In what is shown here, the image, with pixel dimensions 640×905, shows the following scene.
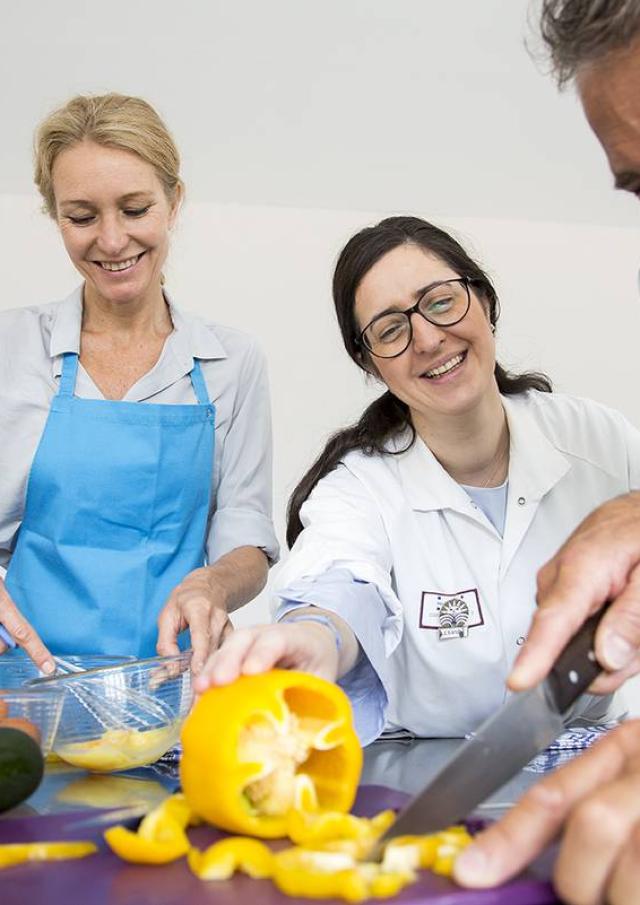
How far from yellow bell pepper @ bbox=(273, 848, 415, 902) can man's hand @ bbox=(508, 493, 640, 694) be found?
19 centimetres

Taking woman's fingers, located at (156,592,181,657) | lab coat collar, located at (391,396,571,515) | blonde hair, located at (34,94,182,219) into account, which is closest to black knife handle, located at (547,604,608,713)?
woman's fingers, located at (156,592,181,657)

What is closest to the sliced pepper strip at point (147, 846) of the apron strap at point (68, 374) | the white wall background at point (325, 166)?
the apron strap at point (68, 374)

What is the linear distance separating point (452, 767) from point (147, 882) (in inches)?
9.9

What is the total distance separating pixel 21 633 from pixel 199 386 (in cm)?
67

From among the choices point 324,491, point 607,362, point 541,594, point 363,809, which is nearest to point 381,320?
point 324,491

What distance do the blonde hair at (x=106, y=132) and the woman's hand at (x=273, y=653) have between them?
3.42 feet

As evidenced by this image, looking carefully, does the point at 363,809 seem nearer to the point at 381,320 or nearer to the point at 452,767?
the point at 452,767

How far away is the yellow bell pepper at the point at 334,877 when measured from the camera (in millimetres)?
745

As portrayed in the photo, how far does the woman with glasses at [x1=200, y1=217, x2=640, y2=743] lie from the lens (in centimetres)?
164

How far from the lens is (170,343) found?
204 centimetres

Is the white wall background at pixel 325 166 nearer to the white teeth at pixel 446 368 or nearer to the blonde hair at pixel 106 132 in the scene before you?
the blonde hair at pixel 106 132

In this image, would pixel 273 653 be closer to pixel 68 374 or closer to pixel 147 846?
pixel 147 846

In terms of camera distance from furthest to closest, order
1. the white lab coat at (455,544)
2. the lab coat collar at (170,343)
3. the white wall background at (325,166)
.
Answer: the white wall background at (325,166), the lab coat collar at (170,343), the white lab coat at (455,544)

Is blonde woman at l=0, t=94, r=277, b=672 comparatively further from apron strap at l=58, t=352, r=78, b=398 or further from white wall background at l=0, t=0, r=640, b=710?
white wall background at l=0, t=0, r=640, b=710
